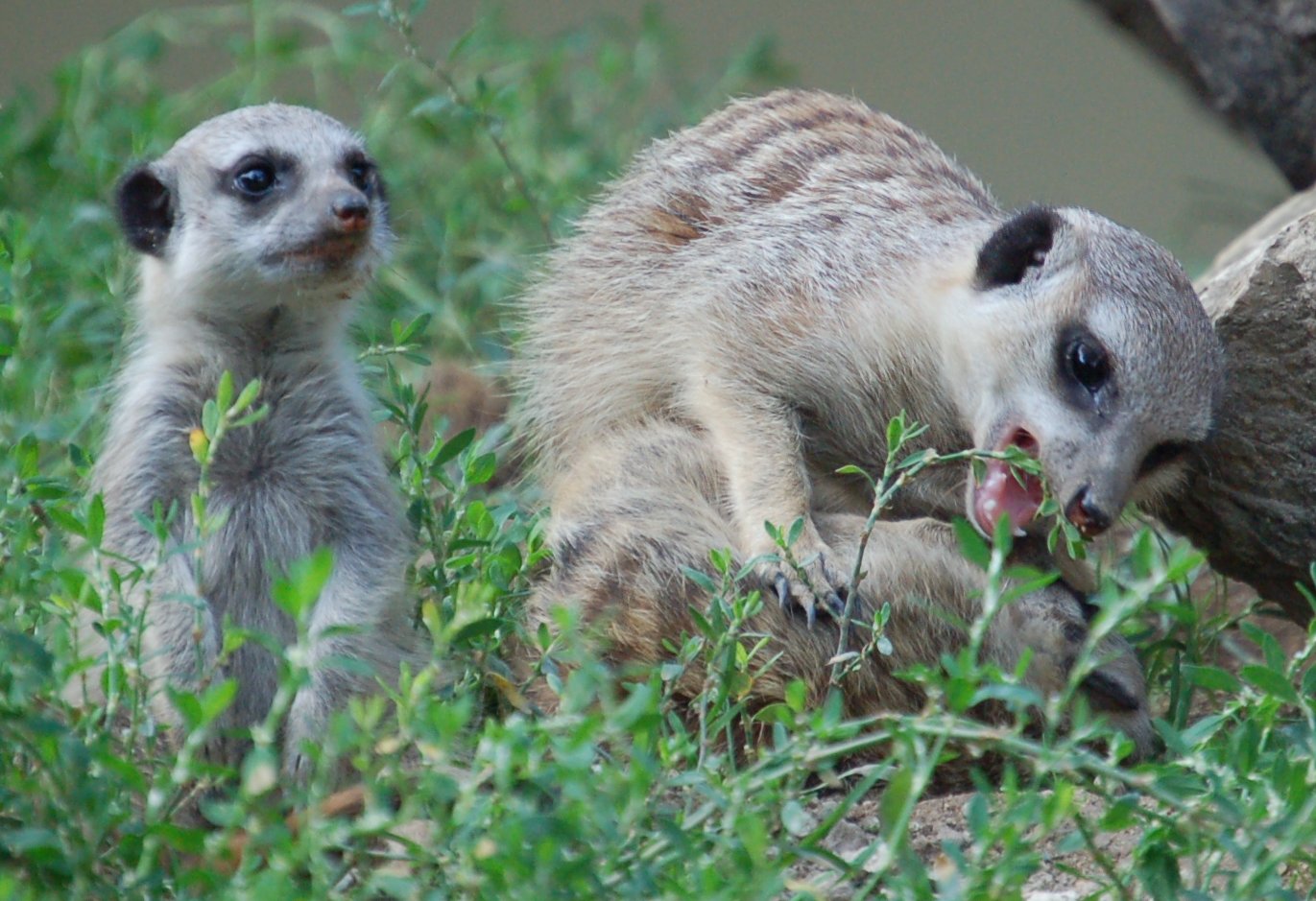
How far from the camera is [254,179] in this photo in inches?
98.5

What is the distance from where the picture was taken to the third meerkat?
240cm

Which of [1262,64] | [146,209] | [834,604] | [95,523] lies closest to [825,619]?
[834,604]

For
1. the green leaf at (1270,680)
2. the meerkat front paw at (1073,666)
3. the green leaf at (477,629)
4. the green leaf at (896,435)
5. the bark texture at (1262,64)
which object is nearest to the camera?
the green leaf at (1270,680)

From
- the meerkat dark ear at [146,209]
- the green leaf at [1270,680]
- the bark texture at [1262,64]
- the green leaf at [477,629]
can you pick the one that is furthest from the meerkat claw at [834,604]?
the bark texture at [1262,64]

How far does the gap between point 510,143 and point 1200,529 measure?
2205 millimetres

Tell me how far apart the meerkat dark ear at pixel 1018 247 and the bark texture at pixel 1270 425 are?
0.31 m

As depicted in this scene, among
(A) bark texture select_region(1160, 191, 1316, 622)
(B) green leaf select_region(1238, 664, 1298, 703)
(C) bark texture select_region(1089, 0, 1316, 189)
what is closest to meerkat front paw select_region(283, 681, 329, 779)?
(B) green leaf select_region(1238, 664, 1298, 703)

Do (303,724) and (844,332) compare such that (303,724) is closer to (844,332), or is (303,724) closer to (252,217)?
(252,217)

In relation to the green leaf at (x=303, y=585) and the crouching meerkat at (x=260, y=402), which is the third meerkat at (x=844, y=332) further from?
the green leaf at (x=303, y=585)

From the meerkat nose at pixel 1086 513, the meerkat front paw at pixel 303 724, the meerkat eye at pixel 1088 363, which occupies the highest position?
the meerkat eye at pixel 1088 363

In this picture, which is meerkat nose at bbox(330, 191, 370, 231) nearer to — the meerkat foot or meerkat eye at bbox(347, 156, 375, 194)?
meerkat eye at bbox(347, 156, 375, 194)

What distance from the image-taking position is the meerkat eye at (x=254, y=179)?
2.50 metres

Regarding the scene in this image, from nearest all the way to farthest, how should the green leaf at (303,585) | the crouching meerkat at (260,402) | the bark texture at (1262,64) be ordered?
1. the green leaf at (303,585)
2. the crouching meerkat at (260,402)
3. the bark texture at (1262,64)

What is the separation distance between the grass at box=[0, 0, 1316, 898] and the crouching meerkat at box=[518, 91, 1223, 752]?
186 mm
